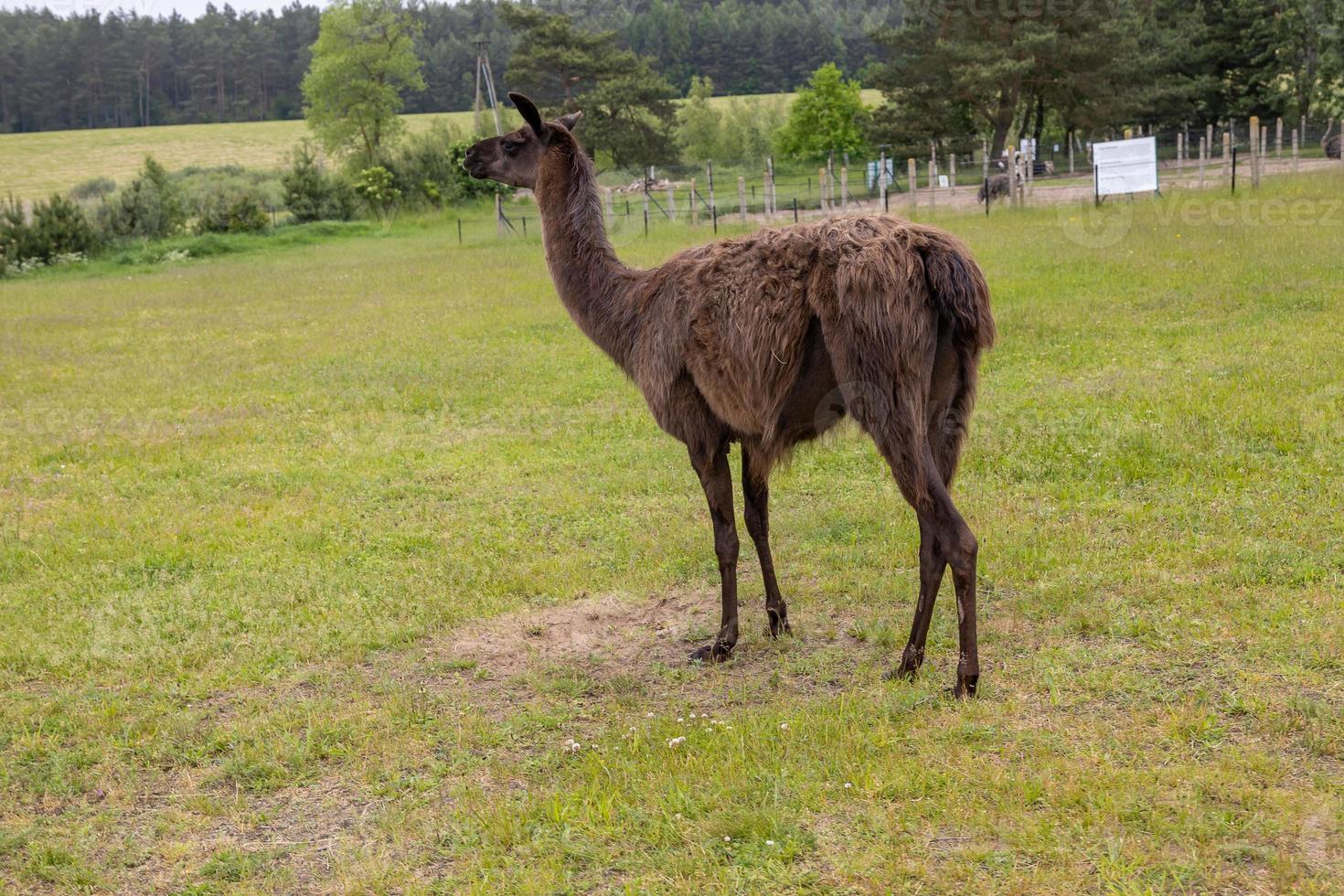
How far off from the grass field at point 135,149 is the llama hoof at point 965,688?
188 feet

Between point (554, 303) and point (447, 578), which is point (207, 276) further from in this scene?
point (447, 578)

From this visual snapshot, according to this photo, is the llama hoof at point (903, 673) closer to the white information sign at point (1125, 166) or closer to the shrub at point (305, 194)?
the white information sign at point (1125, 166)

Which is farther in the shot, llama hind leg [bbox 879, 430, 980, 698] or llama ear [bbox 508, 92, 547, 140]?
llama ear [bbox 508, 92, 547, 140]

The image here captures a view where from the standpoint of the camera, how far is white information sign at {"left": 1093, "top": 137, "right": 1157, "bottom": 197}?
2388cm

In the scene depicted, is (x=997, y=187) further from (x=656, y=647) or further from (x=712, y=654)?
(x=712, y=654)

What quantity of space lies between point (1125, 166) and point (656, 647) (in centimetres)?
2225

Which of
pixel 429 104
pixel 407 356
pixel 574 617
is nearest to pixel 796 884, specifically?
pixel 574 617

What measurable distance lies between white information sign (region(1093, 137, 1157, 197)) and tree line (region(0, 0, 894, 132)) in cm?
5089

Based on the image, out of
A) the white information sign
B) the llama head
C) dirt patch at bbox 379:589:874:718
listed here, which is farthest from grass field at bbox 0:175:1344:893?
the white information sign

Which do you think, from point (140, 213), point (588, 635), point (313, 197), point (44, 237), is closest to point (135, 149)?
point (313, 197)

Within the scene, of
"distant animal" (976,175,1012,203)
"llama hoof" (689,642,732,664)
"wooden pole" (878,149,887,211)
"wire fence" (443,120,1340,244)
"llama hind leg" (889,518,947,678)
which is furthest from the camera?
"distant animal" (976,175,1012,203)

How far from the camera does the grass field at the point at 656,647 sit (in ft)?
A: 12.3

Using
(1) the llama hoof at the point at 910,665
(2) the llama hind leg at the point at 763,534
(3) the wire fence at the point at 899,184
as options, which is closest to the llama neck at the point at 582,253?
(2) the llama hind leg at the point at 763,534

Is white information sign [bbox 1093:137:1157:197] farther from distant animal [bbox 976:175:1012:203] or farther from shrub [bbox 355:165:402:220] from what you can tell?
shrub [bbox 355:165:402:220]
